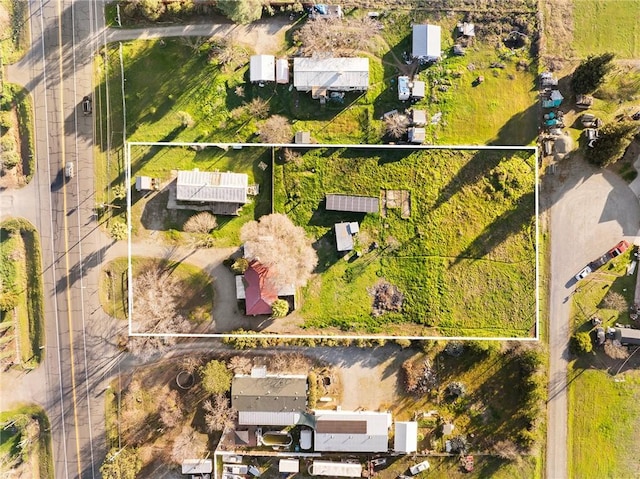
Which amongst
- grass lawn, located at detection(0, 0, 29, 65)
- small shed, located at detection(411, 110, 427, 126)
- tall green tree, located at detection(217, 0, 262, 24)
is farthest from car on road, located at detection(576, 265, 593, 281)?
grass lawn, located at detection(0, 0, 29, 65)

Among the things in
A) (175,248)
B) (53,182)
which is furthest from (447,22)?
(53,182)

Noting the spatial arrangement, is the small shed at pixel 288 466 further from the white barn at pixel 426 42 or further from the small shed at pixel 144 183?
the white barn at pixel 426 42

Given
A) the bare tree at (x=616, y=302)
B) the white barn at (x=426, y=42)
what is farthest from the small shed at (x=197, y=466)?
the white barn at (x=426, y=42)

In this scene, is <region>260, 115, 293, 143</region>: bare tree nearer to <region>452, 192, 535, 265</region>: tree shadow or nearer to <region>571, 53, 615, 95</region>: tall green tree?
<region>452, 192, 535, 265</region>: tree shadow

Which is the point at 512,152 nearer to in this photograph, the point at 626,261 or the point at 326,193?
the point at 626,261

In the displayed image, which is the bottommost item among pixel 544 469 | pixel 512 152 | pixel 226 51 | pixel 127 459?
pixel 544 469

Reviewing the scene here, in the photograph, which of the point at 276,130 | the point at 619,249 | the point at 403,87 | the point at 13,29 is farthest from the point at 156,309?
the point at 619,249
